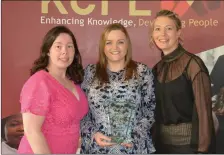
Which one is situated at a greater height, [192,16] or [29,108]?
[192,16]

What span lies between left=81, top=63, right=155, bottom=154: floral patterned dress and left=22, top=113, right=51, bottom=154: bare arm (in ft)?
1.24

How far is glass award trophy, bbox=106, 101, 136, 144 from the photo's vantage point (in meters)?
2.18

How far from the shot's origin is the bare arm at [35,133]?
1947 millimetres

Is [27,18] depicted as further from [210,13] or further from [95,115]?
[210,13]

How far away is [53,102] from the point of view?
2.03 metres

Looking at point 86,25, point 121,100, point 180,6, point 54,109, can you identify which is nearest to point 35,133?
point 54,109

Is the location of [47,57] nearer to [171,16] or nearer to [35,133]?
[35,133]

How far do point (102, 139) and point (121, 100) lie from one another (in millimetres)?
291

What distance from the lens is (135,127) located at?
7.28ft

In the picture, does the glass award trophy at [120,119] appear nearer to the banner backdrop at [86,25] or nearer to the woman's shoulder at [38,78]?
the woman's shoulder at [38,78]

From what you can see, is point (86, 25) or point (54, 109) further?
point (86, 25)

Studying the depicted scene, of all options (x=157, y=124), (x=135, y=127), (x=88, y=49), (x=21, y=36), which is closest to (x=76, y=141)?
(x=135, y=127)

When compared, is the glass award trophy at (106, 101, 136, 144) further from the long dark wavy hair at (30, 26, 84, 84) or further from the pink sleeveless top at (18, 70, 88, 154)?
the long dark wavy hair at (30, 26, 84, 84)

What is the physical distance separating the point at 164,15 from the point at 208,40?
0.47 meters
